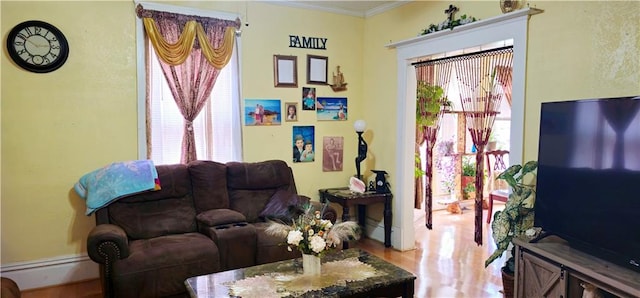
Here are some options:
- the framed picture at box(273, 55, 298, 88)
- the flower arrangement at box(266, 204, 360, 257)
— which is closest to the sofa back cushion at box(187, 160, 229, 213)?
the framed picture at box(273, 55, 298, 88)

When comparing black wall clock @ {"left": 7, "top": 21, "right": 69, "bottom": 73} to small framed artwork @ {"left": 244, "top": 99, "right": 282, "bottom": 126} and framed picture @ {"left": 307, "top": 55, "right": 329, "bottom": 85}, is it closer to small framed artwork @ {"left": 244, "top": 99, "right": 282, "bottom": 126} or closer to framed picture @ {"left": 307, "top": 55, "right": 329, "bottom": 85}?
small framed artwork @ {"left": 244, "top": 99, "right": 282, "bottom": 126}

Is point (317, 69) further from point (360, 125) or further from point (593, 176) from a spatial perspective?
point (593, 176)

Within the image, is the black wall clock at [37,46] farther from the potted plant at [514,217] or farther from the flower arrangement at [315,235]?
the potted plant at [514,217]

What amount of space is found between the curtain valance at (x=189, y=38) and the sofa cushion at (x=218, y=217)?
4.57 ft

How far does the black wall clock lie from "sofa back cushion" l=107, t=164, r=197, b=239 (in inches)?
46.1

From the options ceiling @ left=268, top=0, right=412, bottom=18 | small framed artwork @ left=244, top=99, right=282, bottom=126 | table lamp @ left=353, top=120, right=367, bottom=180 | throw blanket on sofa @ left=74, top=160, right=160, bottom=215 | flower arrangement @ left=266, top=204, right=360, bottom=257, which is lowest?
flower arrangement @ left=266, top=204, right=360, bottom=257

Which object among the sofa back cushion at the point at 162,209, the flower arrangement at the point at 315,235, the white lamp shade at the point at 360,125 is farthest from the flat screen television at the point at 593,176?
the sofa back cushion at the point at 162,209

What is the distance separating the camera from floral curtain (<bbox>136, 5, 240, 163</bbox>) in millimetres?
3748

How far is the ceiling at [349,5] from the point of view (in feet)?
14.2

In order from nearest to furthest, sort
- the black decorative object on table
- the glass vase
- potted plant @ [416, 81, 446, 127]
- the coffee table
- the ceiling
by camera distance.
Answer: the coffee table, the glass vase, the ceiling, the black decorative object on table, potted plant @ [416, 81, 446, 127]

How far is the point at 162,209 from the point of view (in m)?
3.48

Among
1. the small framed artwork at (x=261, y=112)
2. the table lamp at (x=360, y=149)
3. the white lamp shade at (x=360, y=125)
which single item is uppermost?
the small framed artwork at (x=261, y=112)

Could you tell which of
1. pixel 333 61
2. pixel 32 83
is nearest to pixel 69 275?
pixel 32 83

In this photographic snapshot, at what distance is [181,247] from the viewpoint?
299cm
